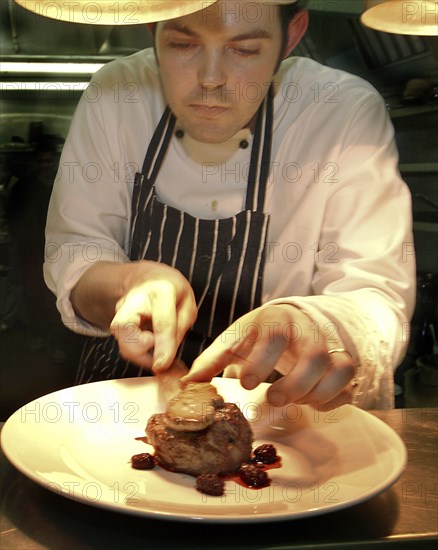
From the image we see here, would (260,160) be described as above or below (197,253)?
above

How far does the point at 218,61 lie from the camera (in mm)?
755

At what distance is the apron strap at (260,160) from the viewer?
33.4 inches

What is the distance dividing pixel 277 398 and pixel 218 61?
39 centimetres

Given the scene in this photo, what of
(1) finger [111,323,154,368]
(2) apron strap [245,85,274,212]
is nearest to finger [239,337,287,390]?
(1) finger [111,323,154,368]

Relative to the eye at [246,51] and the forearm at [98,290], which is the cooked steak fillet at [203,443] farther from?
the eye at [246,51]

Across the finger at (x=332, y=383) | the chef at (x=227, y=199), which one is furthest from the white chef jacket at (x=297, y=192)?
the finger at (x=332, y=383)

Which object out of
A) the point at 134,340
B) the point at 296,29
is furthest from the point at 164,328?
the point at 296,29

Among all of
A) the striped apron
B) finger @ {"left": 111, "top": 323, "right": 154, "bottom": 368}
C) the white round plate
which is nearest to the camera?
the white round plate

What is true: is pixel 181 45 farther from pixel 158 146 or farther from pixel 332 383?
pixel 332 383

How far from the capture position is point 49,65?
729 millimetres

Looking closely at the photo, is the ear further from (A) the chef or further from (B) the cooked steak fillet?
(B) the cooked steak fillet

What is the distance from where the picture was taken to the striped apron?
0.82m

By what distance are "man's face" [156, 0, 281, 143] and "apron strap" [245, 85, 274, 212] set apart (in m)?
0.03

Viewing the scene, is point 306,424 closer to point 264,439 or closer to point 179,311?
point 264,439
